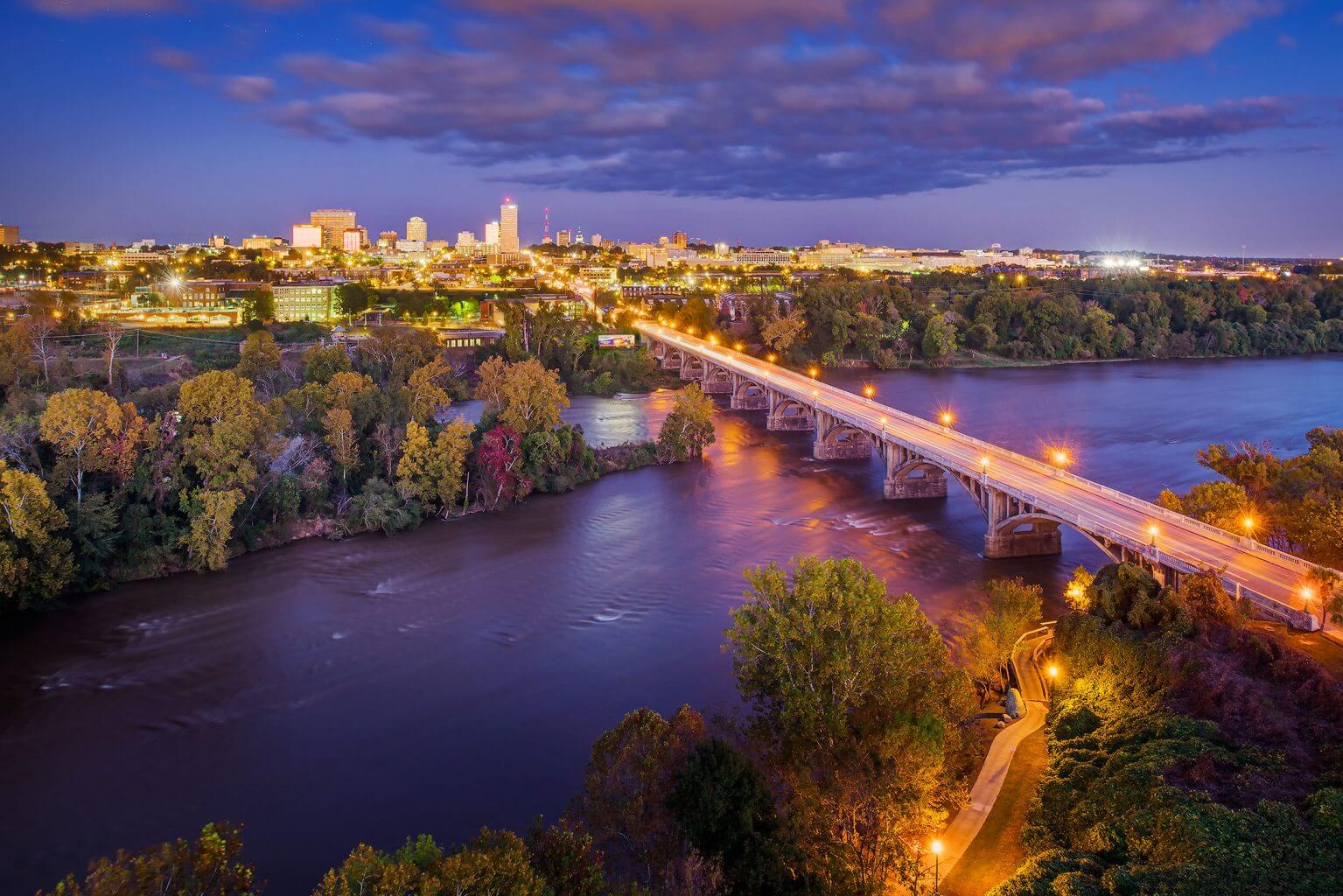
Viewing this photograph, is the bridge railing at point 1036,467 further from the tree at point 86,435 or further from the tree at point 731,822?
the tree at point 86,435

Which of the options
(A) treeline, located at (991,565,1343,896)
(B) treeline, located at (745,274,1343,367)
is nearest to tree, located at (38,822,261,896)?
(A) treeline, located at (991,565,1343,896)

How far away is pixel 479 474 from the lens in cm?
3291

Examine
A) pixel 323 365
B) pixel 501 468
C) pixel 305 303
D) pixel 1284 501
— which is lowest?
pixel 501 468

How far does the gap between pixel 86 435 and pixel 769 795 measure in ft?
73.7

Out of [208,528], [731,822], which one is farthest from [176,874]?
[208,528]

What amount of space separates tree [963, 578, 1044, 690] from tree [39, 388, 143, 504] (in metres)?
23.3

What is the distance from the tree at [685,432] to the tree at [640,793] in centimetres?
2834

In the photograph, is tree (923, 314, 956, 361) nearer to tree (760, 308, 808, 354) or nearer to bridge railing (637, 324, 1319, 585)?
tree (760, 308, 808, 354)

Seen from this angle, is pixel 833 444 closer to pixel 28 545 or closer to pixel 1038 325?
pixel 28 545

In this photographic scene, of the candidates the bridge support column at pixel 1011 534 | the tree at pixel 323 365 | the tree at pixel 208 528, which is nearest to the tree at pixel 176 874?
the tree at pixel 208 528

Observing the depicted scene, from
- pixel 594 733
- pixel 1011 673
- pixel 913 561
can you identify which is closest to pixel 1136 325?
pixel 913 561

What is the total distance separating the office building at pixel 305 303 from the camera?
75.8 meters

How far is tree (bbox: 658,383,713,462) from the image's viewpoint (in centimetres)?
4059

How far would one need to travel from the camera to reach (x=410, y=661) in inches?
813
